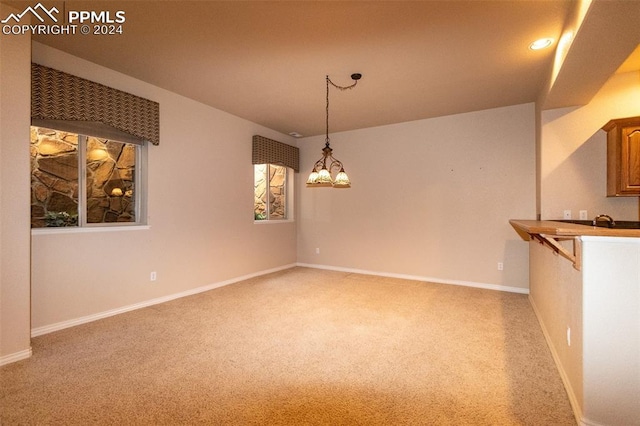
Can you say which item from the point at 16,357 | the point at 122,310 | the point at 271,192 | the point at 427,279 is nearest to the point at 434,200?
the point at 427,279

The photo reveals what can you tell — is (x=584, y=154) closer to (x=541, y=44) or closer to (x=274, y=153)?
(x=541, y=44)

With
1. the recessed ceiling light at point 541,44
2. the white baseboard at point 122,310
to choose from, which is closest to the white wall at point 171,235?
the white baseboard at point 122,310

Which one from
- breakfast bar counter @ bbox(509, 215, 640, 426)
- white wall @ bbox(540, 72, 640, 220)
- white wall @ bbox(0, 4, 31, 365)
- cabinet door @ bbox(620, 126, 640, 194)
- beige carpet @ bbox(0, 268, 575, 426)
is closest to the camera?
breakfast bar counter @ bbox(509, 215, 640, 426)

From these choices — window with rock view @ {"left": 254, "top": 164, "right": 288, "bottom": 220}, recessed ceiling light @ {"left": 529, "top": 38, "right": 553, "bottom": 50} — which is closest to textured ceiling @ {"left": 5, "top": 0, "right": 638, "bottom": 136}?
recessed ceiling light @ {"left": 529, "top": 38, "right": 553, "bottom": 50}

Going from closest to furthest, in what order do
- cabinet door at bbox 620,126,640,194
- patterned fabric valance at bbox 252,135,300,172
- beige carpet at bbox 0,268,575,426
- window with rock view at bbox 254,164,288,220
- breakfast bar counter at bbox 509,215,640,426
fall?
breakfast bar counter at bbox 509,215,640,426 → beige carpet at bbox 0,268,575,426 → cabinet door at bbox 620,126,640,194 → patterned fabric valance at bbox 252,135,300,172 → window with rock view at bbox 254,164,288,220

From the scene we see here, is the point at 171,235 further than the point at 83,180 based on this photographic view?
Yes

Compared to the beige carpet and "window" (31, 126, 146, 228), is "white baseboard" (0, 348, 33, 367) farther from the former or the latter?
"window" (31, 126, 146, 228)

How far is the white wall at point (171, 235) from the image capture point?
2963mm

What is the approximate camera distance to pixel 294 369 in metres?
2.22

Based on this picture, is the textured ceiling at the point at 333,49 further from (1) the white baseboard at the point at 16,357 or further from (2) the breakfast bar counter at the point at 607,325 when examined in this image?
(1) the white baseboard at the point at 16,357

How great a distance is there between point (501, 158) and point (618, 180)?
163cm

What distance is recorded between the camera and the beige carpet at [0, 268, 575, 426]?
1.74 metres

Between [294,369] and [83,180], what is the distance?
9.81ft

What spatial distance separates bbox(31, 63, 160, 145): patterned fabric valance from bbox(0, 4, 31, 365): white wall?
392 millimetres
